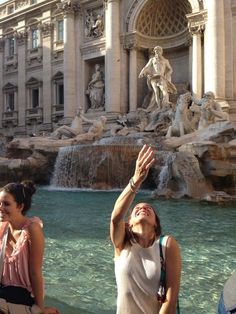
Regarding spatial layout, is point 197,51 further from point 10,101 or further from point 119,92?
point 10,101

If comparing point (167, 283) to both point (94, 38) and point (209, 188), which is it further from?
point (94, 38)

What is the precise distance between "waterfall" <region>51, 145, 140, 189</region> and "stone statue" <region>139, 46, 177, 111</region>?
20.1 ft

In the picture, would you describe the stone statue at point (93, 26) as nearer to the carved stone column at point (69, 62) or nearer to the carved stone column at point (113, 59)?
the carved stone column at point (69, 62)

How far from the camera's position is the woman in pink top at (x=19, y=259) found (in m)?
2.04

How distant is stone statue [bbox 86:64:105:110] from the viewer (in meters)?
21.8

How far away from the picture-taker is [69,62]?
22.5 m

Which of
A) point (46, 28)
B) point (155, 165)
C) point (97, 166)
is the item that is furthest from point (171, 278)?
point (46, 28)

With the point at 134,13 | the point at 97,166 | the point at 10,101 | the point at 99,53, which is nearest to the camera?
the point at 97,166

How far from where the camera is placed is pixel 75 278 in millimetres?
3951

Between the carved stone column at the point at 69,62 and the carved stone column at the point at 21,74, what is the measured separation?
15.7ft

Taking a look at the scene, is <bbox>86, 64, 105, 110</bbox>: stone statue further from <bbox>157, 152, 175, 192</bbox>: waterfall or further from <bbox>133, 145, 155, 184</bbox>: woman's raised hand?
<bbox>133, 145, 155, 184</bbox>: woman's raised hand

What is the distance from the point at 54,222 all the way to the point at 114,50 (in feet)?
49.2

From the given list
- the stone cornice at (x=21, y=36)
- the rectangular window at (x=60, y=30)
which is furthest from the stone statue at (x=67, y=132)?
the stone cornice at (x=21, y=36)

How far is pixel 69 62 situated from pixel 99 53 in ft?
6.65
